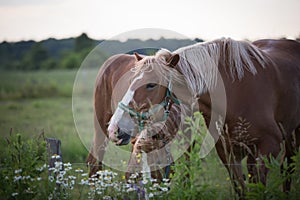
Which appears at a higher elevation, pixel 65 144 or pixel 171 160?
pixel 171 160

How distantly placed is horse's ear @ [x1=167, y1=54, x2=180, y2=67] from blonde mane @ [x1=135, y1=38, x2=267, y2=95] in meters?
0.04

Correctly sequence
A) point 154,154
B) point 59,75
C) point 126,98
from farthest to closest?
point 59,75 < point 154,154 < point 126,98

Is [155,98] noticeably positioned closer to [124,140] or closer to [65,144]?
[124,140]

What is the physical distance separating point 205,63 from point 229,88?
35cm

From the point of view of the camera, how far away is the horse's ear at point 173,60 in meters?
3.99

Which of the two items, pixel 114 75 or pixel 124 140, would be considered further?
pixel 114 75

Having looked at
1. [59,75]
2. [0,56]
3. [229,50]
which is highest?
[229,50]

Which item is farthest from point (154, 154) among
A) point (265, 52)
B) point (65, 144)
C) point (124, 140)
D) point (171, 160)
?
point (65, 144)

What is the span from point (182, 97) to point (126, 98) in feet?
2.02

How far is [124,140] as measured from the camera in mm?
3992

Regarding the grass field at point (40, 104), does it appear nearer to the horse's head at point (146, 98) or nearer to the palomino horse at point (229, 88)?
the horse's head at point (146, 98)

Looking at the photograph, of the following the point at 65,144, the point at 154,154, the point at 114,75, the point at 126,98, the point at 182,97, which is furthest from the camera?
the point at 65,144

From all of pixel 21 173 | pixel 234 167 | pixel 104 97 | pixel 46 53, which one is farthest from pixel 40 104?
pixel 234 167

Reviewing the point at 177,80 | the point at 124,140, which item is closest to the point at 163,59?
the point at 177,80
